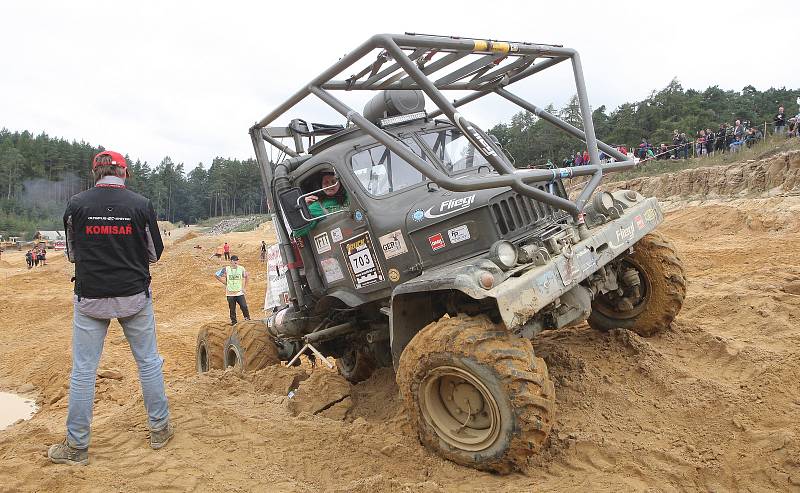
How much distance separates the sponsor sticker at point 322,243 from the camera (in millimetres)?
5703

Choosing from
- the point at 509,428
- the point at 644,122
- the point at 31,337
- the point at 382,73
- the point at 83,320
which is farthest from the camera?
the point at 644,122

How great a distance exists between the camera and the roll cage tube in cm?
418

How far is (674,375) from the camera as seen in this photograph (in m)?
4.64

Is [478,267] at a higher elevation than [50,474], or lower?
higher

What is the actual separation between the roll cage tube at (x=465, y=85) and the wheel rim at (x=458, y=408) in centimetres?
127

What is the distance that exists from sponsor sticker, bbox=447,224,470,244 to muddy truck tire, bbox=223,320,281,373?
3074 millimetres

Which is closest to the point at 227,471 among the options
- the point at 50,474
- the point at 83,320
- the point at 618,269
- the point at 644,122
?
the point at 50,474

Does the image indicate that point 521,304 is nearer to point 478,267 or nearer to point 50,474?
point 478,267

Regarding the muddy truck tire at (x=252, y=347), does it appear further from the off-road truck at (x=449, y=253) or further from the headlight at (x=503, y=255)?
the headlight at (x=503, y=255)

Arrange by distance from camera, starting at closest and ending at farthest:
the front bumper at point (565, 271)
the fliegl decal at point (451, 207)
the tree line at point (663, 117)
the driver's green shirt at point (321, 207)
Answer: the front bumper at point (565, 271)
the fliegl decal at point (451, 207)
the driver's green shirt at point (321, 207)
the tree line at point (663, 117)

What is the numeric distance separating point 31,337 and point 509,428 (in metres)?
13.0

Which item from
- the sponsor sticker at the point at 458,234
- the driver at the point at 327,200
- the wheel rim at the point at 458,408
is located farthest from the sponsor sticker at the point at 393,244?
the wheel rim at the point at 458,408

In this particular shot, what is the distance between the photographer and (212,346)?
7.28 m

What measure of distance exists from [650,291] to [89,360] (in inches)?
180
